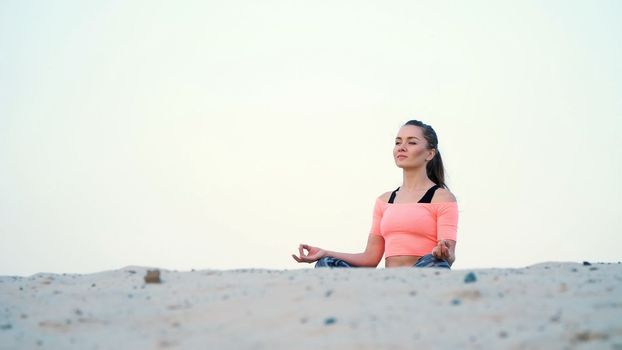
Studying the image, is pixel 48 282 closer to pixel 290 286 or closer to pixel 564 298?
pixel 290 286

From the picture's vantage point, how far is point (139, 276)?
6.25m

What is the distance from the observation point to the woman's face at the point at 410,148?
7996mm

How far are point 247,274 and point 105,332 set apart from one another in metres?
1.58

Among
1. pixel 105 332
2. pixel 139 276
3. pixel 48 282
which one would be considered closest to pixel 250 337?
pixel 105 332

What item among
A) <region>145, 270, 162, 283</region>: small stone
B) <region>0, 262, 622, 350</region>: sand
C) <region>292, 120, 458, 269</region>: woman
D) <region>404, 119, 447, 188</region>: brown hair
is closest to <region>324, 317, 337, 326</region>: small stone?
<region>0, 262, 622, 350</region>: sand

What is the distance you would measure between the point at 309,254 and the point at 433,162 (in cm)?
153

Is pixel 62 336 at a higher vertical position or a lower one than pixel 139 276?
lower

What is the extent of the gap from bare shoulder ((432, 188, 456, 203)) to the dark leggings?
0.60 metres

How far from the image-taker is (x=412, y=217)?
7.56 metres

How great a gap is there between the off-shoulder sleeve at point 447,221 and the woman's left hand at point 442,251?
0.47 m

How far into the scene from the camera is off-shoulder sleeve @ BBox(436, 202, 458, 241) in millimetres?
7383

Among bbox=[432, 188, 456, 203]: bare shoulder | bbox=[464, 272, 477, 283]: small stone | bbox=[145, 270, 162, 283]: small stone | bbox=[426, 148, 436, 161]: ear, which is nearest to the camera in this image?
bbox=[464, 272, 477, 283]: small stone

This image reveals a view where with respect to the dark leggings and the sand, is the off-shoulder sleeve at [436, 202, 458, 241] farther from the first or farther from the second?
the sand

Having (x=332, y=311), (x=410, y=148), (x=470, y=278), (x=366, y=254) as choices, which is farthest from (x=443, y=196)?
(x=332, y=311)
